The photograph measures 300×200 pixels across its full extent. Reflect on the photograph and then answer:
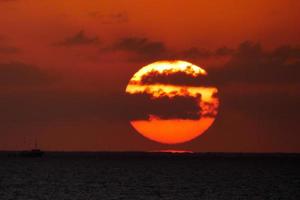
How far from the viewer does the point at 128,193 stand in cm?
13775

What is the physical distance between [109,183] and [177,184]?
557 inches

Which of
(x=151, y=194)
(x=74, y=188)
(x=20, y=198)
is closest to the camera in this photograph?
(x=20, y=198)

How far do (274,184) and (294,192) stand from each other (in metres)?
24.4

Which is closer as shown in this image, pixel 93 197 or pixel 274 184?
pixel 93 197

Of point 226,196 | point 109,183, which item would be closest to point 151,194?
point 226,196

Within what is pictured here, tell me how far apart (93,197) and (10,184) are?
41739 millimetres

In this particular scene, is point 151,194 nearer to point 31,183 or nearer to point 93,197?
point 93,197

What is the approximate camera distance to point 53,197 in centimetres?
12850

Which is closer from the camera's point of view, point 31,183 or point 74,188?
point 74,188

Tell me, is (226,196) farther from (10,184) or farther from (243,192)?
(10,184)

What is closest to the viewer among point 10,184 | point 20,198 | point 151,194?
point 20,198

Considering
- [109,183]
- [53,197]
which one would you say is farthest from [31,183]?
[53,197]

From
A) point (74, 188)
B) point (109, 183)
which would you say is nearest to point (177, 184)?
point (109, 183)

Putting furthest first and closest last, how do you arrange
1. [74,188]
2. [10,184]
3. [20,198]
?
[10,184] → [74,188] → [20,198]
